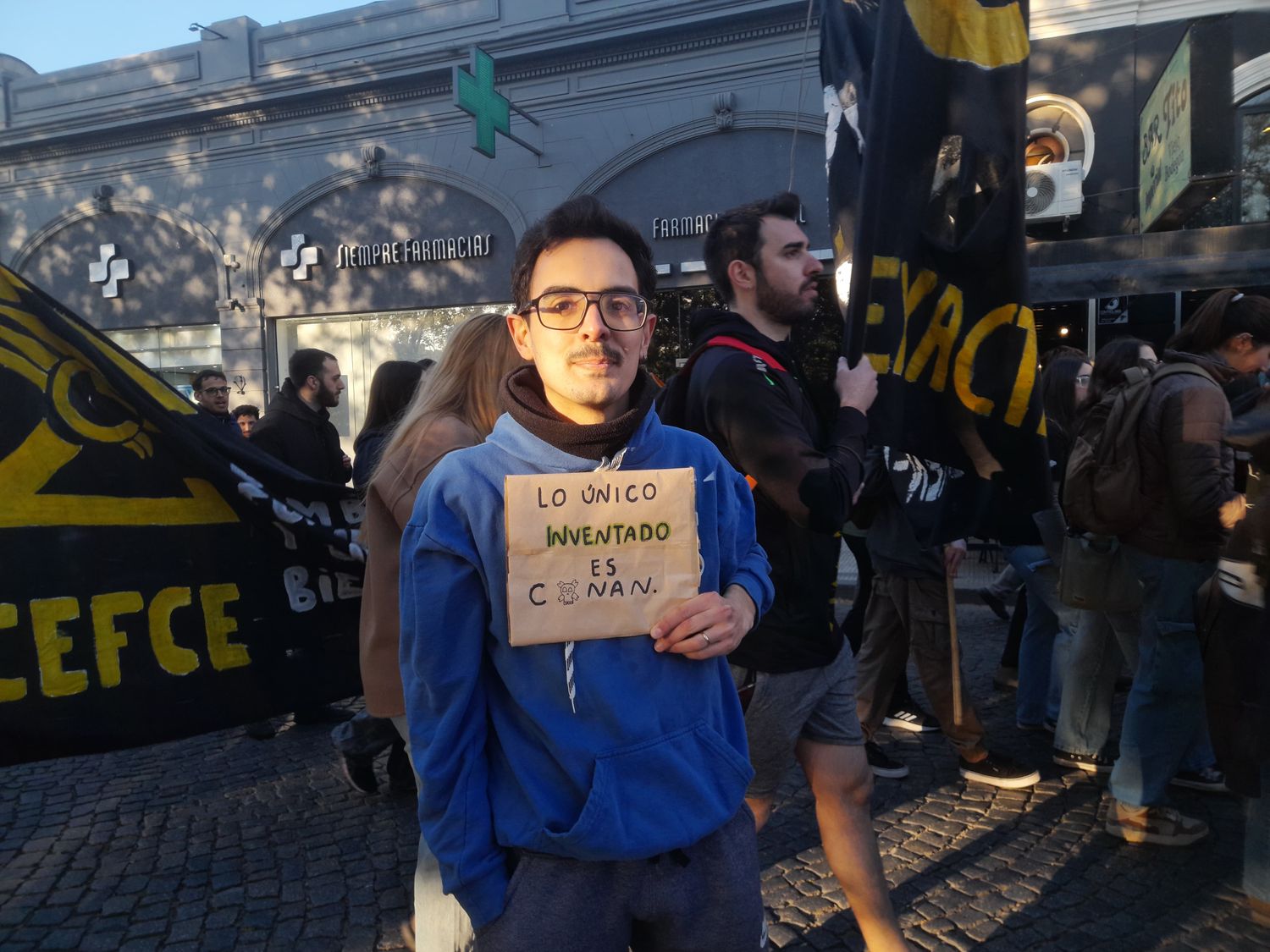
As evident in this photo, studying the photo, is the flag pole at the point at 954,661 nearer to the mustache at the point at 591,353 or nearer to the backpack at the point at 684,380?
the backpack at the point at 684,380

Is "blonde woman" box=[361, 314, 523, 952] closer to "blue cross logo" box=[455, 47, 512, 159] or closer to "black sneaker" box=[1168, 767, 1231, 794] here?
"black sneaker" box=[1168, 767, 1231, 794]

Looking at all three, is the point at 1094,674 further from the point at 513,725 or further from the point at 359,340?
the point at 359,340

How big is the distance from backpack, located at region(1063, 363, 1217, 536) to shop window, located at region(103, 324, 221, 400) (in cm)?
1423

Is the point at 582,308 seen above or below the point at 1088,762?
→ above

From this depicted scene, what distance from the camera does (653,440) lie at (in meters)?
1.56

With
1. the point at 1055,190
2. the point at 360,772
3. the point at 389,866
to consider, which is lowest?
the point at 389,866

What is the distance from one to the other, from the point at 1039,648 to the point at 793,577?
2884mm

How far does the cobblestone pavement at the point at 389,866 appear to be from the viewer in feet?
9.48

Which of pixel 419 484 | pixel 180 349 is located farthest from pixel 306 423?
pixel 180 349

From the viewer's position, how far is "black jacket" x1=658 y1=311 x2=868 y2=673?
82.2 inches

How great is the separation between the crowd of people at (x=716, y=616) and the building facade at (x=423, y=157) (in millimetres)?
6298

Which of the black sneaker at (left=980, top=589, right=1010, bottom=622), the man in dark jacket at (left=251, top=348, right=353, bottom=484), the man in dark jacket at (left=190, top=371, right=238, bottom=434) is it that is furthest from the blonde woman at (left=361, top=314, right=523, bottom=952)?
the black sneaker at (left=980, top=589, right=1010, bottom=622)

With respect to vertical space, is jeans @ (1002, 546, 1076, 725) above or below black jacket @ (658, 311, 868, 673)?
below

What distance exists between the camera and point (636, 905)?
56.4 inches
